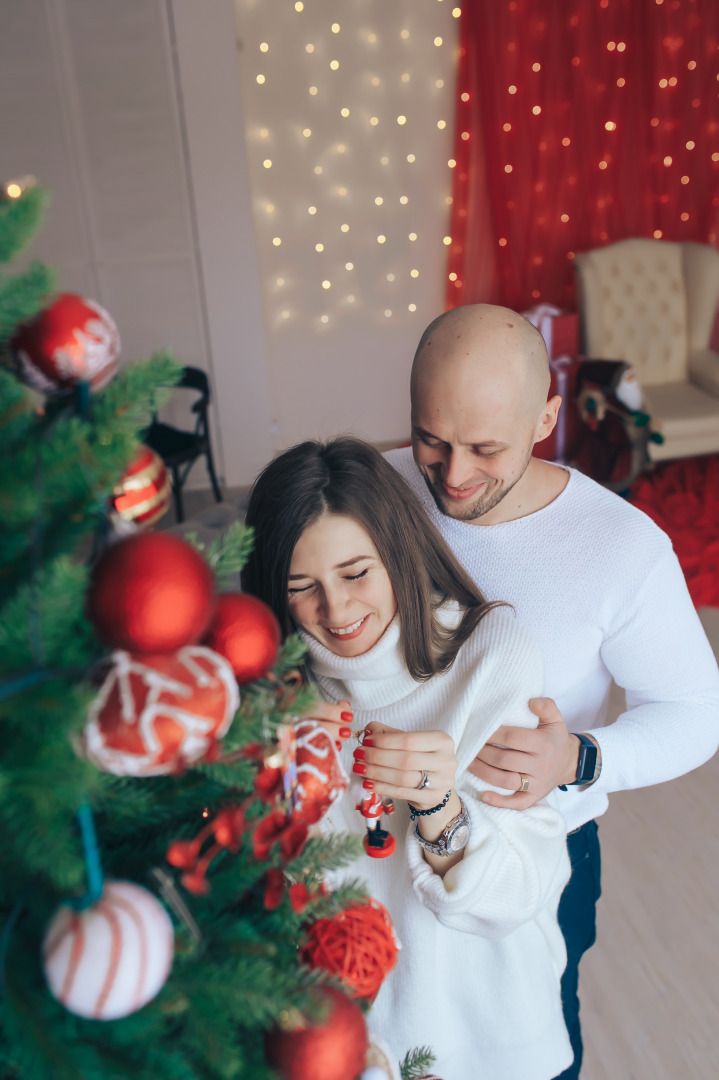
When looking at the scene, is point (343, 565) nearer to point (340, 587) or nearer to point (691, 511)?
point (340, 587)

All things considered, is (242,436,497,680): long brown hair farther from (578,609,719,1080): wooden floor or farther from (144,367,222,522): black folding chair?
(144,367,222,522): black folding chair

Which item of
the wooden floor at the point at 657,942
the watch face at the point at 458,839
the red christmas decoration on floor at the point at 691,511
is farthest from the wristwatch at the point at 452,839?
the red christmas decoration on floor at the point at 691,511

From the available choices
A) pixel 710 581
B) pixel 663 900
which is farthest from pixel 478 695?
pixel 710 581

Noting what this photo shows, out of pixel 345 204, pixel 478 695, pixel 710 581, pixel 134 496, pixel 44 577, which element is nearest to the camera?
pixel 44 577

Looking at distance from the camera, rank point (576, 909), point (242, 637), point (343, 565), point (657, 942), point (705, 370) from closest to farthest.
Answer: point (242, 637), point (343, 565), point (576, 909), point (657, 942), point (705, 370)

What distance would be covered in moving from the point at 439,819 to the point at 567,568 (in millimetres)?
541

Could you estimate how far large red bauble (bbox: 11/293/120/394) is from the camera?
1.46ft

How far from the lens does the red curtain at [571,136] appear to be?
165 inches

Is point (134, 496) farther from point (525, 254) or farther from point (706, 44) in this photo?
point (706, 44)

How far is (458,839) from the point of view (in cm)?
92

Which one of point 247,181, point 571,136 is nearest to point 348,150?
point 247,181

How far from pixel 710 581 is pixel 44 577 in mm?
3248

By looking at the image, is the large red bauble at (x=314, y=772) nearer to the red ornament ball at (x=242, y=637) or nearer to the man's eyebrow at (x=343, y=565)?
the red ornament ball at (x=242, y=637)

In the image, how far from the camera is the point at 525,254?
4.59 meters
